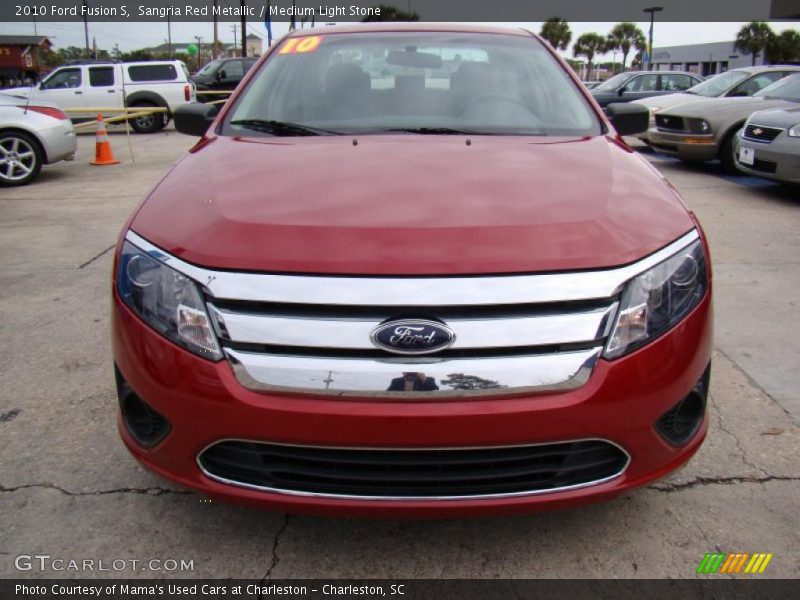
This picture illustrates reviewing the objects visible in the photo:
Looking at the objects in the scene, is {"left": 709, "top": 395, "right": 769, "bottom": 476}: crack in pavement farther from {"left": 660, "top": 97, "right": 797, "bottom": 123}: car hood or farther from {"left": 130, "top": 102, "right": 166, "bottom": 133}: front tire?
{"left": 130, "top": 102, "right": 166, "bottom": 133}: front tire

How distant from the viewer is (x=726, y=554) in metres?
2.07

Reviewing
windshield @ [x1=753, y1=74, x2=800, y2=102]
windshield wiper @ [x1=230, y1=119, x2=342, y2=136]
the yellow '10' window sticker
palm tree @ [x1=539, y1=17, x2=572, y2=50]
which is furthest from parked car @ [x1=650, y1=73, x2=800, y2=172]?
palm tree @ [x1=539, y1=17, x2=572, y2=50]

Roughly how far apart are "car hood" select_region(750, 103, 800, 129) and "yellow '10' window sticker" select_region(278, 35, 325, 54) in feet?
20.1

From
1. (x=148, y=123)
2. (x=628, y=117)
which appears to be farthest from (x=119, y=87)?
(x=628, y=117)

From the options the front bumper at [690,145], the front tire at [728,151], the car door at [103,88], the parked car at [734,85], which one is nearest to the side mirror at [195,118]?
the front bumper at [690,145]

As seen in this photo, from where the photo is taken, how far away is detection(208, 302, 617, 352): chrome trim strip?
65.7 inches

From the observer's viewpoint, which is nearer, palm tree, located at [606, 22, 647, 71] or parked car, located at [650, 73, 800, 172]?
parked car, located at [650, 73, 800, 172]

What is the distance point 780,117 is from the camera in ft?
25.0

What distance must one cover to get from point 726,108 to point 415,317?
957cm

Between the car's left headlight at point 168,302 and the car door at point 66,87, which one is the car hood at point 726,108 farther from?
the car door at point 66,87

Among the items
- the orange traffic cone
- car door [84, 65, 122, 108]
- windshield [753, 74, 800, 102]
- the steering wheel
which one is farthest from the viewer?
car door [84, 65, 122, 108]

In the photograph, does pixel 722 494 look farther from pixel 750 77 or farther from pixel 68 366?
pixel 750 77

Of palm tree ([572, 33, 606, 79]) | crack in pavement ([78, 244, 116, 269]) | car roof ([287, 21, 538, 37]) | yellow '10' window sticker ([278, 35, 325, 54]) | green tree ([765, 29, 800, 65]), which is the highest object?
palm tree ([572, 33, 606, 79])
